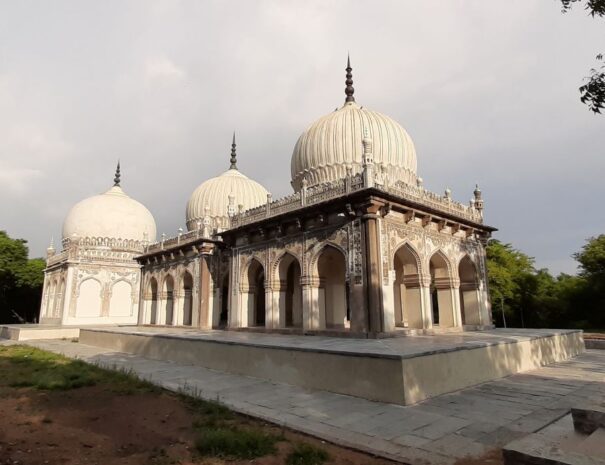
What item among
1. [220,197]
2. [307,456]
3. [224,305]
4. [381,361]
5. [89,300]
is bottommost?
[307,456]

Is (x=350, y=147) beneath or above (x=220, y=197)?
beneath

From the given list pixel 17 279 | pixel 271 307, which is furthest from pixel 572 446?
pixel 17 279

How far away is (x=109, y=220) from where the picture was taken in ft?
108

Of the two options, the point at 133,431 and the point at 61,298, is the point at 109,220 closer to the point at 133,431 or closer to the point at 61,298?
the point at 61,298

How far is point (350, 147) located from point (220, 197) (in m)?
11.7

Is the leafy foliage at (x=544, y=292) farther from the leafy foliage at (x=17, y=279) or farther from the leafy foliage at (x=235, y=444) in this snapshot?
the leafy foliage at (x=17, y=279)

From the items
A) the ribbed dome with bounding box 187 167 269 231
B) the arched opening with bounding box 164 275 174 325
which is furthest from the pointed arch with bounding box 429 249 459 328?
the arched opening with bounding box 164 275 174 325

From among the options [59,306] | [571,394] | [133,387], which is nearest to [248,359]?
[133,387]

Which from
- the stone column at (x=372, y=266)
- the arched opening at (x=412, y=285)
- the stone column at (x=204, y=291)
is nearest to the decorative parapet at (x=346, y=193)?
the stone column at (x=372, y=266)

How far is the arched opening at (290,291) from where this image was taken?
15.9 m

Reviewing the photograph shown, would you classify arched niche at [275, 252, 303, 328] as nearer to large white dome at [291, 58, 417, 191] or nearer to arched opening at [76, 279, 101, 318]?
large white dome at [291, 58, 417, 191]

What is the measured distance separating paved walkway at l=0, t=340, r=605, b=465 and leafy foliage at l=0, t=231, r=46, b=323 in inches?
1343

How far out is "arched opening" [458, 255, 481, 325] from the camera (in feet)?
55.3

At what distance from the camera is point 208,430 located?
546 cm
